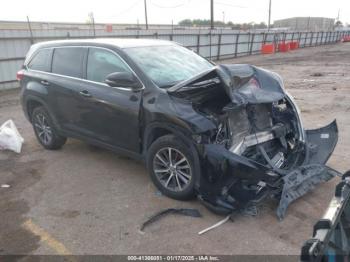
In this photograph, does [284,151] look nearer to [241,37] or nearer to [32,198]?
[32,198]

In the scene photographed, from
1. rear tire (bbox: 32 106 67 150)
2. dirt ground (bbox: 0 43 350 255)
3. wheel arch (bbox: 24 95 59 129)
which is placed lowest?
dirt ground (bbox: 0 43 350 255)

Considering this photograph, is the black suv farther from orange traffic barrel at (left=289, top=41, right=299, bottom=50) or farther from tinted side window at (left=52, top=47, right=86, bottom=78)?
orange traffic barrel at (left=289, top=41, right=299, bottom=50)

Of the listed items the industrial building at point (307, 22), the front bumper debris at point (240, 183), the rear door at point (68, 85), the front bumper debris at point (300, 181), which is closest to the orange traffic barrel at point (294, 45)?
the rear door at point (68, 85)

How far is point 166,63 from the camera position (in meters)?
4.68

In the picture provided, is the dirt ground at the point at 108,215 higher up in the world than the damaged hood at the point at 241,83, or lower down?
lower down

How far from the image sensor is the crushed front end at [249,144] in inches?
142

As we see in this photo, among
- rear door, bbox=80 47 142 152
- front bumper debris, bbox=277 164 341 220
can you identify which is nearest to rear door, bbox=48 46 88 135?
rear door, bbox=80 47 142 152

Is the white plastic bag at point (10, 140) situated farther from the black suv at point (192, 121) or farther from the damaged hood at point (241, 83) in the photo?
the damaged hood at point (241, 83)

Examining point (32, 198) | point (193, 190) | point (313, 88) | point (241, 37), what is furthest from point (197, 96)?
point (241, 37)

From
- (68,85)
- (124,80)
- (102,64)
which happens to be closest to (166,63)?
(124,80)

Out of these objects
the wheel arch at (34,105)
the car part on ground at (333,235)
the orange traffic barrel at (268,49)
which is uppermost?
the car part on ground at (333,235)

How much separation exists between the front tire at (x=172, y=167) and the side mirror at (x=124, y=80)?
741 mm

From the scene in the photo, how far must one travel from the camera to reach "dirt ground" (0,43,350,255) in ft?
11.0

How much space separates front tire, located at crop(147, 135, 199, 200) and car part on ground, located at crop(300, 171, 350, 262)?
187cm
